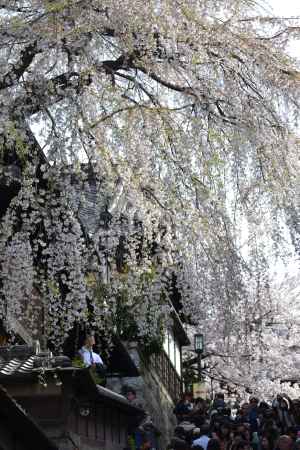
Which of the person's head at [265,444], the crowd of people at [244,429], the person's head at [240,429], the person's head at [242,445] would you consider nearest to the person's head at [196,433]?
the crowd of people at [244,429]

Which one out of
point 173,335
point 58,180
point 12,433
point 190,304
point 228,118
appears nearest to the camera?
point 12,433

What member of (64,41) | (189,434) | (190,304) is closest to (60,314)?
(190,304)

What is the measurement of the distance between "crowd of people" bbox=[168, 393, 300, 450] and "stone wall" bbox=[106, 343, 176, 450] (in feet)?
12.7

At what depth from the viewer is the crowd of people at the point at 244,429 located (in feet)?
33.1

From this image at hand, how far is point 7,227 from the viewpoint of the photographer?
24.2 feet

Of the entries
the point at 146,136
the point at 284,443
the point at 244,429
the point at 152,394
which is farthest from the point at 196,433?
the point at 152,394

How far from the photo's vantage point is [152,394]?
2048cm

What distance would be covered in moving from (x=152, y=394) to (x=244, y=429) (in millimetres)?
9206

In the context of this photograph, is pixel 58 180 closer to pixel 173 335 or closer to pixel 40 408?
pixel 40 408

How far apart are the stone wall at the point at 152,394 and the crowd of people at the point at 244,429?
386 centimetres

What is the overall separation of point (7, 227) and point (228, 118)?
2407 mm

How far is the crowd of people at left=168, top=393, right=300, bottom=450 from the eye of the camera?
10094 mm

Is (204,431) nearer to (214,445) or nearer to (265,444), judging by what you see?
(265,444)

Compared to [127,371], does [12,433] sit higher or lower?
lower
